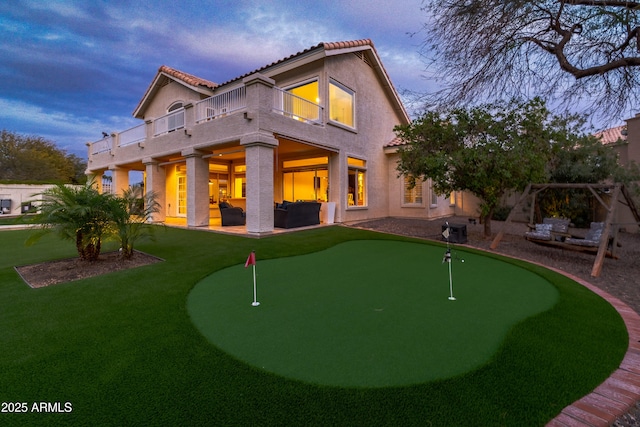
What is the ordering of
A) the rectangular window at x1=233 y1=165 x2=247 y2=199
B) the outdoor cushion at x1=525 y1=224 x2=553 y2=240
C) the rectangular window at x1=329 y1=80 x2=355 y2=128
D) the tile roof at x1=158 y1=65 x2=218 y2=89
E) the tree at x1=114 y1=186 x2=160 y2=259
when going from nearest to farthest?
the tree at x1=114 y1=186 x2=160 y2=259 < the outdoor cushion at x1=525 y1=224 x2=553 y2=240 < the rectangular window at x1=329 y1=80 x2=355 y2=128 < the tile roof at x1=158 y1=65 x2=218 y2=89 < the rectangular window at x1=233 y1=165 x2=247 y2=199

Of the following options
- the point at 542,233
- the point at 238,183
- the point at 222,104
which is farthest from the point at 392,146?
the point at 542,233

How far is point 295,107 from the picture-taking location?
11125 mm

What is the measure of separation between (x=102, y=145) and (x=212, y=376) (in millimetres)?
20956

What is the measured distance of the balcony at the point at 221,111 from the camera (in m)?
9.96

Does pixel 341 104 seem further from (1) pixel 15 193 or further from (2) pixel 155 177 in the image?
(1) pixel 15 193

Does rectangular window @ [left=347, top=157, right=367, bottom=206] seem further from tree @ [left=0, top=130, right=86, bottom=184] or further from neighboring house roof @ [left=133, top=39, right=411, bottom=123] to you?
tree @ [left=0, top=130, right=86, bottom=184]

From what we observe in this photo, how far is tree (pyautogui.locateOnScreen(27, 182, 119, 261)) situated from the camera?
539cm

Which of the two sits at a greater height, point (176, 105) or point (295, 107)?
point (176, 105)

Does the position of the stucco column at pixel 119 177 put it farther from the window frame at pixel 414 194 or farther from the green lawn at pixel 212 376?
the window frame at pixel 414 194

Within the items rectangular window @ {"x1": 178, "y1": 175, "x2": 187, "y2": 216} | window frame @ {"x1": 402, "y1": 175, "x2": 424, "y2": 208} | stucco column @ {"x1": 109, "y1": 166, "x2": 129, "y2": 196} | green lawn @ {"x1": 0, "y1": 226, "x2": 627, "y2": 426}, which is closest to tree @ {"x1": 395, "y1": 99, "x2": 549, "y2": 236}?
green lawn @ {"x1": 0, "y1": 226, "x2": 627, "y2": 426}

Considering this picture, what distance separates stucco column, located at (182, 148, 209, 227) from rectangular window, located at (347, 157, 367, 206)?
6582mm

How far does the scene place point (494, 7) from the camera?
17.0 ft

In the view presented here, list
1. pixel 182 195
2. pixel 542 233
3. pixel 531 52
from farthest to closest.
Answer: pixel 182 195 → pixel 542 233 → pixel 531 52

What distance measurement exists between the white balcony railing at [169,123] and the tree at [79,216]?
24.4ft
